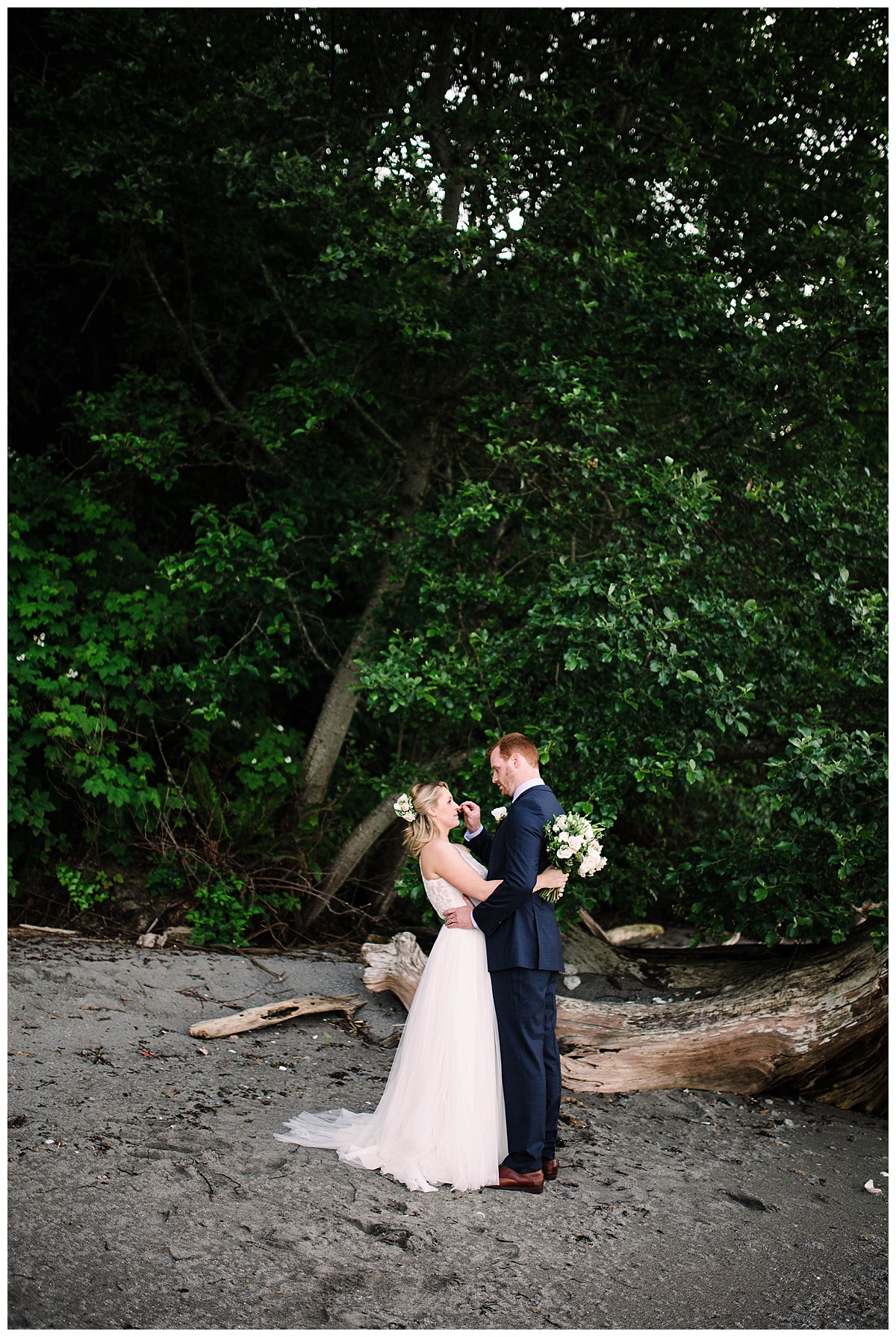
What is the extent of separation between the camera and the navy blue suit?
4.72 metres

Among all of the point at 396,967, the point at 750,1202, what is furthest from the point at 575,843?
the point at 396,967

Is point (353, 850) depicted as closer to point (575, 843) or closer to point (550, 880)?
point (550, 880)

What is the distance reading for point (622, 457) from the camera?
23.7 feet

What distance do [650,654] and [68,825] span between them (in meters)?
6.28

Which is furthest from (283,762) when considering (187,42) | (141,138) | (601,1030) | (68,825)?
(187,42)

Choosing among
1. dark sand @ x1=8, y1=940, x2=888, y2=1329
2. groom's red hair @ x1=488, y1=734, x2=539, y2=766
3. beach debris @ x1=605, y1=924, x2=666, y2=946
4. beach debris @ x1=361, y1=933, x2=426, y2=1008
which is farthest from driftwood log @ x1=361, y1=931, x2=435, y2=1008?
beach debris @ x1=605, y1=924, x2=666, y2=946

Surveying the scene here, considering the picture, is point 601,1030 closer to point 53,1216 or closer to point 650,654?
point 650,654

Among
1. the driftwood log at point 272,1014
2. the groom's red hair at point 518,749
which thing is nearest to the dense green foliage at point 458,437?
the driftwood log at point 272,1014

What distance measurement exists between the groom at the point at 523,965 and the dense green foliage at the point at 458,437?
63.1 inches

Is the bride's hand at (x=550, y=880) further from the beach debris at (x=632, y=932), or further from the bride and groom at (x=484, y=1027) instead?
the beach debris at (x=632, y=932)

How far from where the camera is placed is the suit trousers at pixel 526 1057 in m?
4.71

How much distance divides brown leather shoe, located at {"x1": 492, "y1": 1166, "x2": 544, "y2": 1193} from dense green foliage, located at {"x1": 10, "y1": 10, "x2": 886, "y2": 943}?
237 cm

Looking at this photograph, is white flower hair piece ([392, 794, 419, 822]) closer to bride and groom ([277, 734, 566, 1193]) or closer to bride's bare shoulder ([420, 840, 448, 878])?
bride and groom ([277, 734, 566, 1193])

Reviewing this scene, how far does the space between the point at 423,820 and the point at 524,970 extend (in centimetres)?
94
